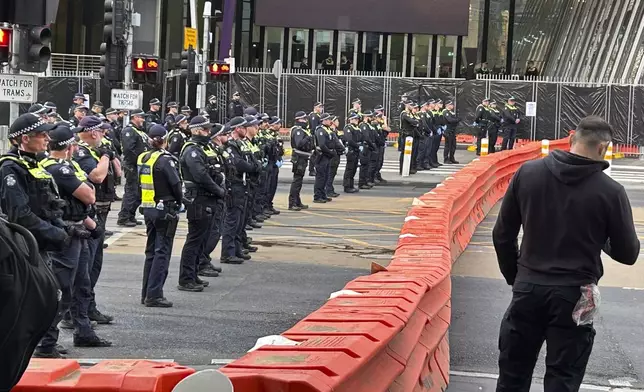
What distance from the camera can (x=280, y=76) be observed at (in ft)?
137

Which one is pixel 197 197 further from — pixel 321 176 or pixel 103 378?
pixel 321 176

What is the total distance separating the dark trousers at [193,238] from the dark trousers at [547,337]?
282 inches

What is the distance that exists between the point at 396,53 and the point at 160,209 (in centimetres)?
4807

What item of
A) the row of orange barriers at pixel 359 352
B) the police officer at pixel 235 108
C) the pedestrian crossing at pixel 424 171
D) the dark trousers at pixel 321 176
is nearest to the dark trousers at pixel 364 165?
the dark trousers at pixel 321 176

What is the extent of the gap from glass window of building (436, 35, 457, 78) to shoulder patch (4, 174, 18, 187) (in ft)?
169

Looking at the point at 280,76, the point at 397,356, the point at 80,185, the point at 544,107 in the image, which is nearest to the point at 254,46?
the point at 280,76

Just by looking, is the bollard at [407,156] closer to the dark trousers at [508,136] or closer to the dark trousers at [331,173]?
the dark trousers at [331,173]

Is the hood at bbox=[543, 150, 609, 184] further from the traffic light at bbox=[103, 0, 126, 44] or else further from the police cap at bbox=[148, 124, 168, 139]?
the traffic light at bbox=[103, 0, 126, 44]

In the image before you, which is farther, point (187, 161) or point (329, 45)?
point (329, 45)

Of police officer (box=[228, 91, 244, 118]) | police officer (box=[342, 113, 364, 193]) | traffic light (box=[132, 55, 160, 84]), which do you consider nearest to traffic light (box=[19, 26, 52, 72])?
traffic light (box=[132, 55, 160, 84])

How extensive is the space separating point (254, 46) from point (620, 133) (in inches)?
1015

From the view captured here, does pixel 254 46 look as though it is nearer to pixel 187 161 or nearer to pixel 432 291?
pixel 187 161

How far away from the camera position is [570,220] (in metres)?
6.01

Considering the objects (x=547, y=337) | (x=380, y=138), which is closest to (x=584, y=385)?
(x=547, y=337)
